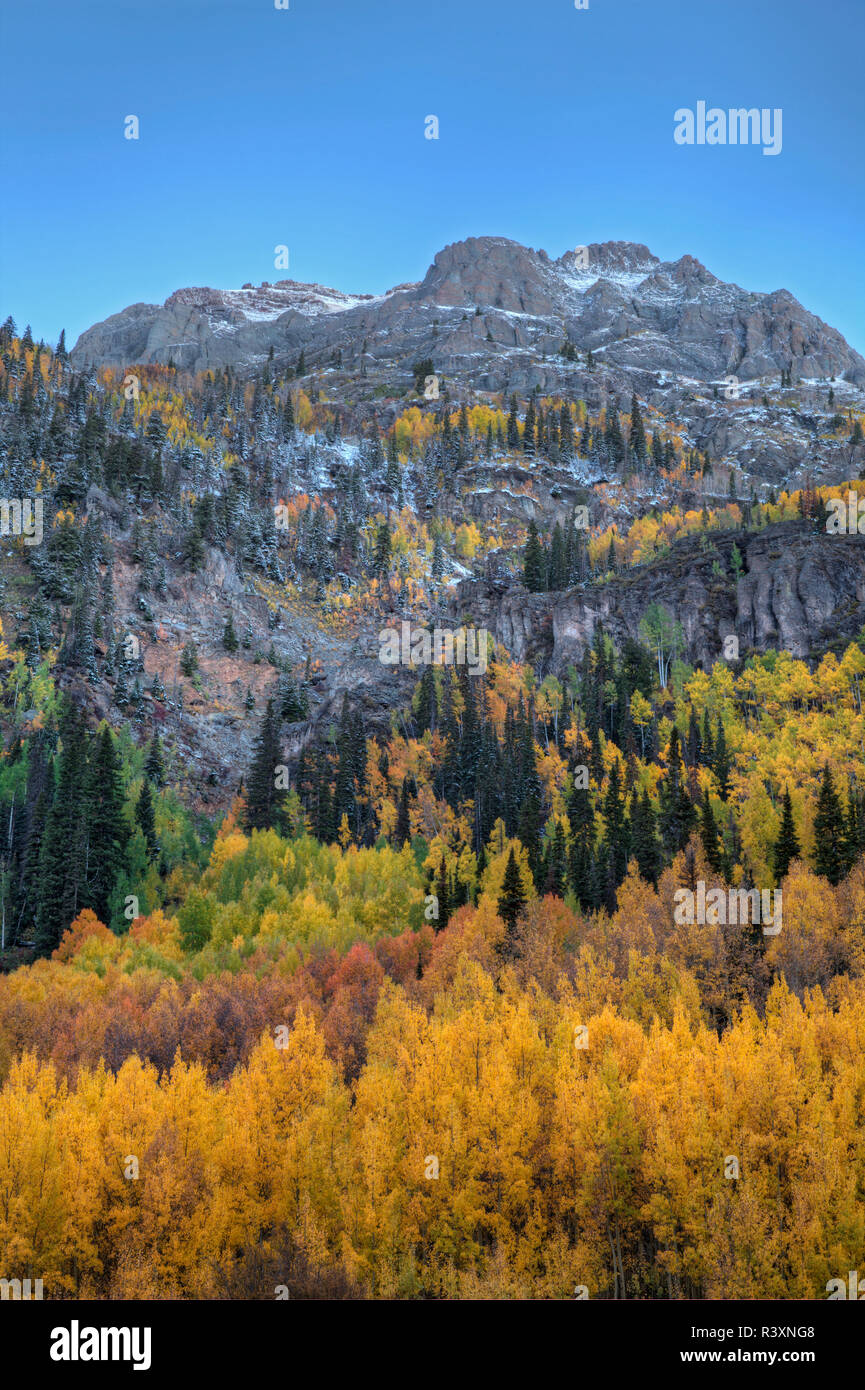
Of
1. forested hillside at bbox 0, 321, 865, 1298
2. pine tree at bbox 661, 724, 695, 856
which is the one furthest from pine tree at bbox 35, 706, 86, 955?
pine tree at bbox 661, 724, 695, 856

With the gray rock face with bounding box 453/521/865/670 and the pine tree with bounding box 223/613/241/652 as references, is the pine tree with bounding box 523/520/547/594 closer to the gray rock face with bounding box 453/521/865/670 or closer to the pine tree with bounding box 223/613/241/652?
the gray rock face with bounding box 453/521/865/670

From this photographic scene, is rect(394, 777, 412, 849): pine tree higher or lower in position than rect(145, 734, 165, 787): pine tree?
lower

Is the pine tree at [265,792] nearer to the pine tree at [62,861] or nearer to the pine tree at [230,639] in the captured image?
the pine tree at [62,861]

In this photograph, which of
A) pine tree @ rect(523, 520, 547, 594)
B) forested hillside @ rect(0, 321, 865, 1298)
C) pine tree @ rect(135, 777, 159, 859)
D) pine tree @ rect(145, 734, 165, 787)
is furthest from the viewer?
pine tree @ rect(523, 520, 547, 594)

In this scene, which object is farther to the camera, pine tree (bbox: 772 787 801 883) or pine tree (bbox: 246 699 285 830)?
pine tree (bbox: 246 699 285 830)

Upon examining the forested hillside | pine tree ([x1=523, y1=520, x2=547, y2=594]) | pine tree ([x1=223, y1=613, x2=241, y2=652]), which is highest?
pine tree ([x1=523, y1=520, x2=547, y2=594])

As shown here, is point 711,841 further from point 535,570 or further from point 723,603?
point 535,570

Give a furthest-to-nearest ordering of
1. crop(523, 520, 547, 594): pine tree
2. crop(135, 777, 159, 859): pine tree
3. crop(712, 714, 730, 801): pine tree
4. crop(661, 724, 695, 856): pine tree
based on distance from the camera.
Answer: crop(523, 520, 547, 594): pine tree, crop(135, 777, 159, 859): pine tree, crop(712, 714, 730, 801): pine tree, crop(661, 724, 695, 856): pine tree

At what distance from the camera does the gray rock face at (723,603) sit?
142m

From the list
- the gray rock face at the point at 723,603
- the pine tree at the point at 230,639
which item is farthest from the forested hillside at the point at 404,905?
the pine tree at the point at 230,639

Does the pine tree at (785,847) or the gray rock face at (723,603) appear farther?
the gray rock face at (723,603)

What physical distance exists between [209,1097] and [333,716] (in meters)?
101

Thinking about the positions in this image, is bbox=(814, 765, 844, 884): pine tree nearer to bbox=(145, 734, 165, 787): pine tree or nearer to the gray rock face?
the gray rock face

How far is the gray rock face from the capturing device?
141500 millimetres
